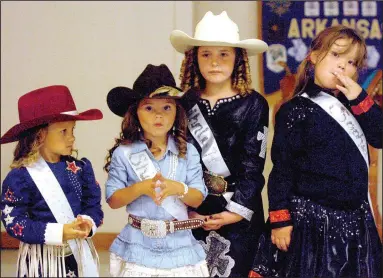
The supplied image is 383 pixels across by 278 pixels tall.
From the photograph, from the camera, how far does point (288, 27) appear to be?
3.57m

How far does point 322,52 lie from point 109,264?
1.00 m

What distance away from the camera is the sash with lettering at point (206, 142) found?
217 cm

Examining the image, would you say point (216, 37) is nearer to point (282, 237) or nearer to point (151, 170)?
point (151, 170)

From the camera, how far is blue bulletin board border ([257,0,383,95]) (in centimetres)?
355

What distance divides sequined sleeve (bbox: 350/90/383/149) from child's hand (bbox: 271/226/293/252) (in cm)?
42

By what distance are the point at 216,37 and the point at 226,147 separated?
1.25 ft

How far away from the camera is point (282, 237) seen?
6.97 feet

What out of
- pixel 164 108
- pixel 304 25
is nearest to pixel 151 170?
pixel 164 108

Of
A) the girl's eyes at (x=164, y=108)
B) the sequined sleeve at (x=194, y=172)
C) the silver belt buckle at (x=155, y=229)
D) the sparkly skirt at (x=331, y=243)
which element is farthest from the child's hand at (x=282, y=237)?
the girl's eyes at (x=164, y=108)

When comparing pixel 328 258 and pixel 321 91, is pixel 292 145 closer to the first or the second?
pixel 321 91

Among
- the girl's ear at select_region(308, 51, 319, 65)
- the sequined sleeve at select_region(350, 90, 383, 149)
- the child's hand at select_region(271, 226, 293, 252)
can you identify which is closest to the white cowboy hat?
the girl's ear at select_region(308, 51, 319, 65)

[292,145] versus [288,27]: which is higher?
[288,27]

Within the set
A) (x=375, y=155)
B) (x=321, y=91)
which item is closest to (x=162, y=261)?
(x=321, y=91)

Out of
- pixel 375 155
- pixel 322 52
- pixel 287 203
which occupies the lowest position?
pixel 375 155
